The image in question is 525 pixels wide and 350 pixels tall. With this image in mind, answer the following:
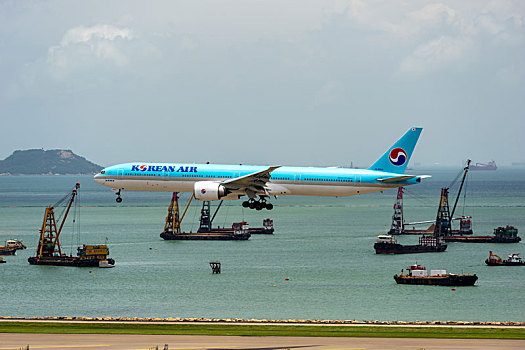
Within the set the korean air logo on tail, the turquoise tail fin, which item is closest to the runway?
the turquoise tail fin

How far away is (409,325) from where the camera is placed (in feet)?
272

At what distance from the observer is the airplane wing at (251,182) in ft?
309

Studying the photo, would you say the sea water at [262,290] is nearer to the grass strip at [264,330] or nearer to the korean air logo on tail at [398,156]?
the korean air logo on tail at [398,156]

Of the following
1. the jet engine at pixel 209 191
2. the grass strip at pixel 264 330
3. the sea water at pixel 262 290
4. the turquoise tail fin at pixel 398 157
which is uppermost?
the turquoise tail fin at pixel 398 157

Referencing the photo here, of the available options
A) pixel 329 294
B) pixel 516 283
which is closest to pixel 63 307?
pixel 329 294

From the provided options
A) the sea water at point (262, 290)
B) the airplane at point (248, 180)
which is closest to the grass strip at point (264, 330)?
the airplane at point (248, 180)

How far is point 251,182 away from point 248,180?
0.91 meters

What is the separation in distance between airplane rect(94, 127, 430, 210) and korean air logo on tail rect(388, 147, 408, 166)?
10.7 feet

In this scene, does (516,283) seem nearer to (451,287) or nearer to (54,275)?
(451,287)

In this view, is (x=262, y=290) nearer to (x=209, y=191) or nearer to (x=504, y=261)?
(x=209, y=191)

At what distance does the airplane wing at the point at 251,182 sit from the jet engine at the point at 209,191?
0.81 metres

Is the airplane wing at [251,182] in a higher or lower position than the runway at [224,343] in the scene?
higher

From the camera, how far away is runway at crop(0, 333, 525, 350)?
6644 cm

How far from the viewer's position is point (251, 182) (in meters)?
96.4
